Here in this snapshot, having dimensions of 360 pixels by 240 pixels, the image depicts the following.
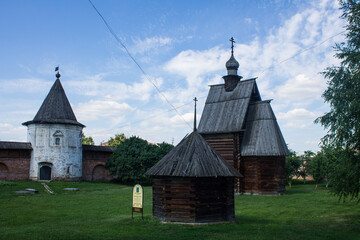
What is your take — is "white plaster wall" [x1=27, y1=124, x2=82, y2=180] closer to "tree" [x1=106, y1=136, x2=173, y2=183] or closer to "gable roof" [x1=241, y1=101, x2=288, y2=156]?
"tree" [x1=106, y1=136, x2=173, y2=183]

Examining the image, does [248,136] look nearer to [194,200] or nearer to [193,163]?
[193,163]

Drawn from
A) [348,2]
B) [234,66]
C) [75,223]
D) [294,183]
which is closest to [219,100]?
[234,66]

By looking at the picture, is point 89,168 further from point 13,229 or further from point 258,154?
point 13,229

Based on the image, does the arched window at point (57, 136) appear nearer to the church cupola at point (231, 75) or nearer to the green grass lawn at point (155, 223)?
the green grass lawn at point (155, 223)

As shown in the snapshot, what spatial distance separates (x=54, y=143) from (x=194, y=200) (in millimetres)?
27222

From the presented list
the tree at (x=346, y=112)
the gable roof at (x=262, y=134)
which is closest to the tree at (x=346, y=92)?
the tree at (x=346, y=112)

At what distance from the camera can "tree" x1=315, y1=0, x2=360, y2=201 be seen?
13859mm

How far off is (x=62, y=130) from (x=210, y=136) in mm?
16930

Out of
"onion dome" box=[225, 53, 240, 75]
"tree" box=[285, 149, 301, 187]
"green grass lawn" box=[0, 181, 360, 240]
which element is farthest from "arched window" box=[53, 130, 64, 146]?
"tree" box=[285, 149, 301, 187]

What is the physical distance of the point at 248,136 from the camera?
29938 mm

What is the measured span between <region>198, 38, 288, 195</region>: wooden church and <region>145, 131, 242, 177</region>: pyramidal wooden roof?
567 inches

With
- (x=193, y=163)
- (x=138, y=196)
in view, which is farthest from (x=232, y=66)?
(x=138, y=196)

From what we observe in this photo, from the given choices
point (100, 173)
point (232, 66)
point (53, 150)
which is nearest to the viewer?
point (232, 66)

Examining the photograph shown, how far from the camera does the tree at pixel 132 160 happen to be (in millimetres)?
37969
